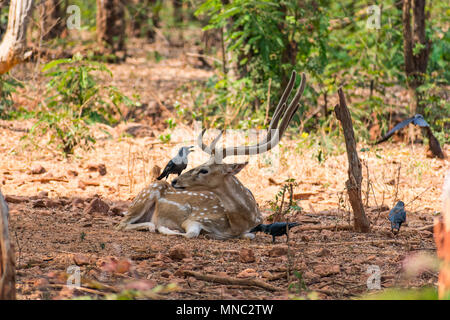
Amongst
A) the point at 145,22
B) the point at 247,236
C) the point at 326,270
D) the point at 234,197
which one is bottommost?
the point at 326,270

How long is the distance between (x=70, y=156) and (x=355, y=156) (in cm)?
546

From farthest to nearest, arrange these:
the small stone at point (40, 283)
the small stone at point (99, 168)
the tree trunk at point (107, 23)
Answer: the tree trunk at point (107, 23) < the small stone at point (99, 168) < the small stone at point (40, 283)

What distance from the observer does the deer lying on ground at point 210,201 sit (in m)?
6.11

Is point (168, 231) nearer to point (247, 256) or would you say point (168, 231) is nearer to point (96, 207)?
point (96, 207)

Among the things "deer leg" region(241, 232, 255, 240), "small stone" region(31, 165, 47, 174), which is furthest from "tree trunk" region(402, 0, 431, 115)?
"small stone" region(31, 165, 47, 174)

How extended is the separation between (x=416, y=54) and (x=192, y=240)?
24.6ft

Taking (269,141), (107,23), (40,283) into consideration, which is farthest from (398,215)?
(107,23)

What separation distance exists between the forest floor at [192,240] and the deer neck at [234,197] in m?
0.33

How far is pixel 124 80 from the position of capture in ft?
51.8

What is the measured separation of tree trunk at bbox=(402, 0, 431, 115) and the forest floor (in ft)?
3.42

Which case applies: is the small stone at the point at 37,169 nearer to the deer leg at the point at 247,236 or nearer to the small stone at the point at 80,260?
the deer leg at the point at 247,236

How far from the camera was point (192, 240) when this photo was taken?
5.88 m

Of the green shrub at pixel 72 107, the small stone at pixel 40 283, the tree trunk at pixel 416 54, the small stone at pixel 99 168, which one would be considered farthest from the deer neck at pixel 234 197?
the tree trunk at pixel 416 54
